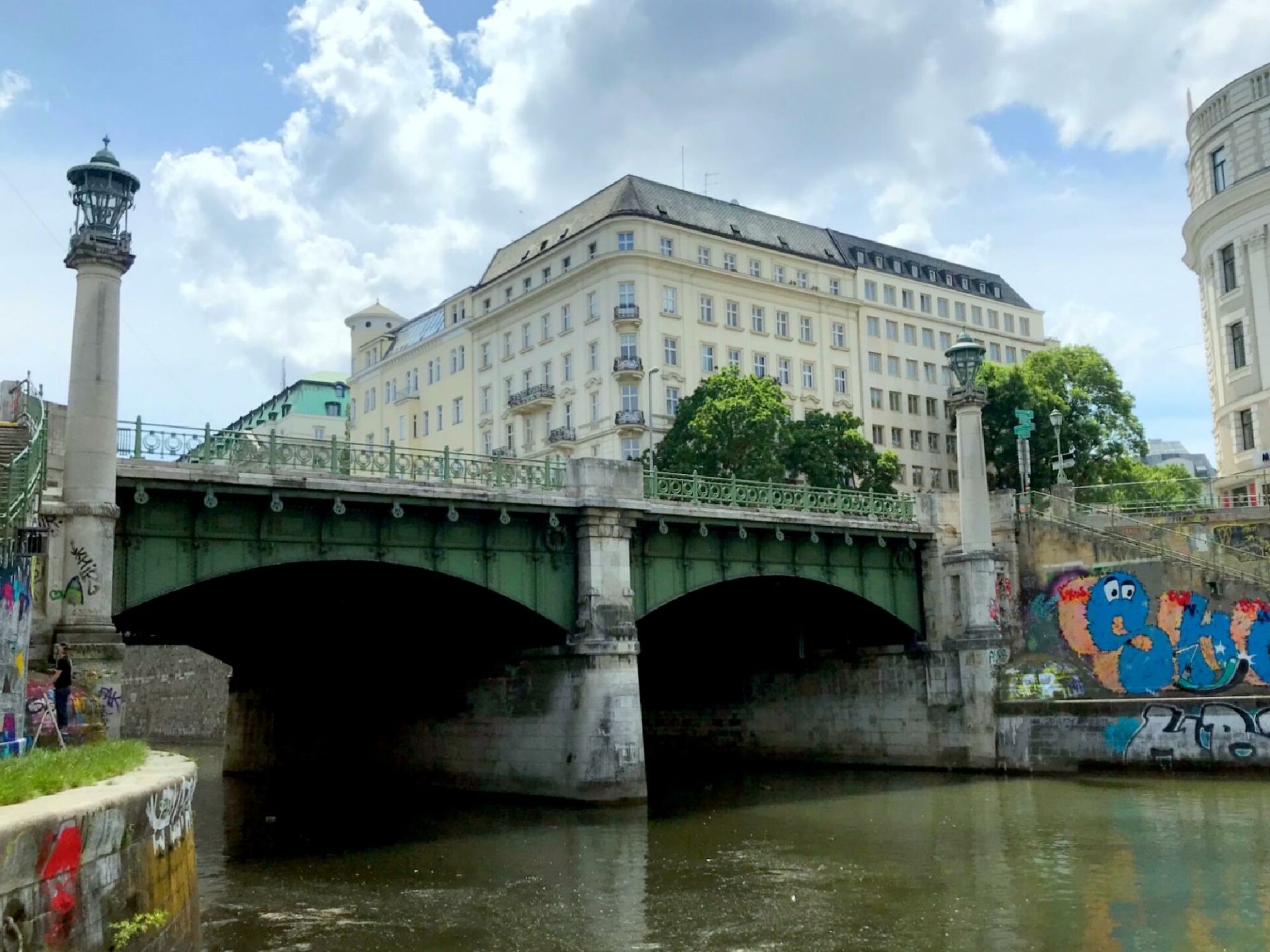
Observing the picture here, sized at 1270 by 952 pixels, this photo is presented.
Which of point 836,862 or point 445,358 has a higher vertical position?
point 445,358

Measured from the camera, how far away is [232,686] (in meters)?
53.8

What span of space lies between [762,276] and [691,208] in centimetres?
666

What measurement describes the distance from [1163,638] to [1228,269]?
29.3 m

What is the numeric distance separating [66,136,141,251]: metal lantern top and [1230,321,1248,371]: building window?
52.8 meters

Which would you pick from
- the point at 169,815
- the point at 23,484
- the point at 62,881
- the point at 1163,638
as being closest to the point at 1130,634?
the point at 1163,638

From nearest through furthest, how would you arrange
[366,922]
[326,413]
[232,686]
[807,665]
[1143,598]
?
[366,922] < [1143,598] < [807,665] < [232,686] < [326,413]

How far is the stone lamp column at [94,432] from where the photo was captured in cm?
2456

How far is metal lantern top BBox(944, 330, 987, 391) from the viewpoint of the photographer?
140 feet

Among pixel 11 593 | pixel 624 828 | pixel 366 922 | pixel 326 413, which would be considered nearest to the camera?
pixel 11 593

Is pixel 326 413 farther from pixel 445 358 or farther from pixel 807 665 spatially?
pixel 807 665

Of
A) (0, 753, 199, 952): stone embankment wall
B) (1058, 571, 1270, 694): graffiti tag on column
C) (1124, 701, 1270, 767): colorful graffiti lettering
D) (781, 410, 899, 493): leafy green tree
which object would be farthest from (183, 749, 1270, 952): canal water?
(781, 410, 899, 493): leafy green tree

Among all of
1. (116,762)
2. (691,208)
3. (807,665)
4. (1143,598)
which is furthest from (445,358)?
(116,762)

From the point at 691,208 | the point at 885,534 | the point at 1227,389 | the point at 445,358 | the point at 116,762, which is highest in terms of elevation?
the point at 691,208

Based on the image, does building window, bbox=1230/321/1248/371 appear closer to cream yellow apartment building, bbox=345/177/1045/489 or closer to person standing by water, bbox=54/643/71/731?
cream yellow apartment building, bbox=345/177/1045/489
